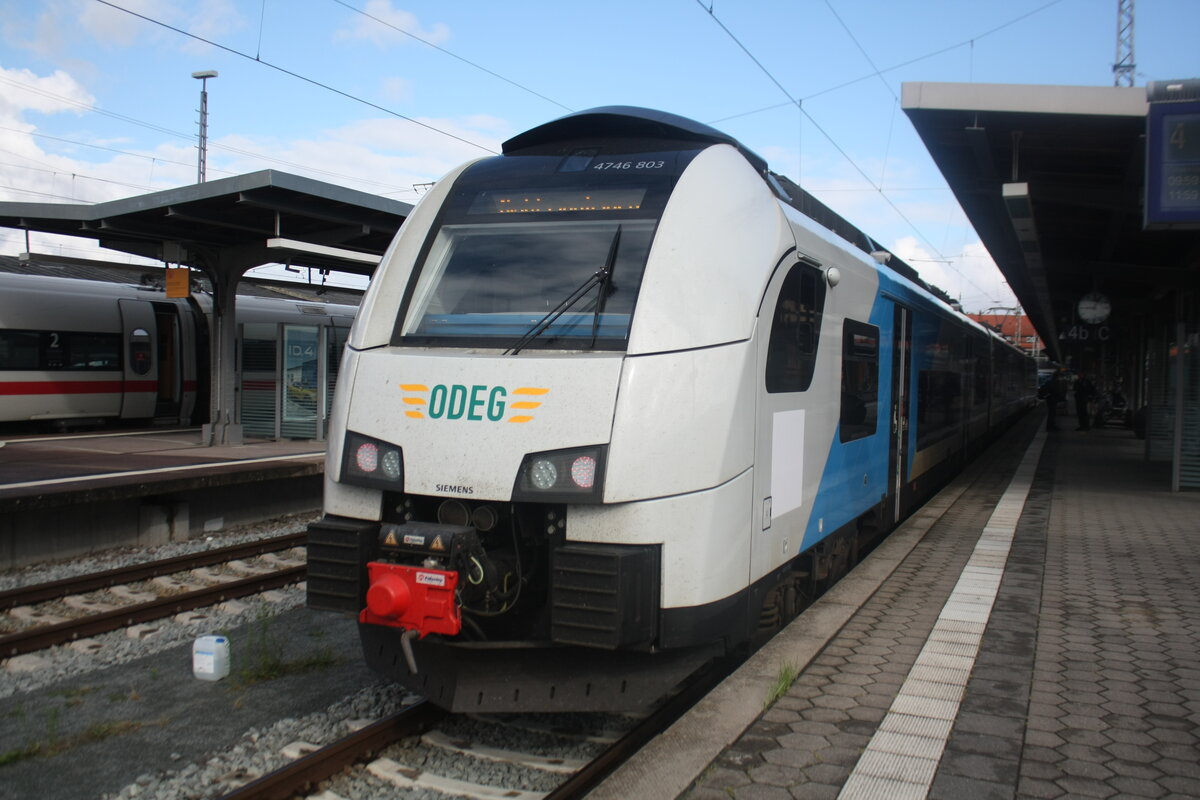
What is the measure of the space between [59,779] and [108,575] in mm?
4144

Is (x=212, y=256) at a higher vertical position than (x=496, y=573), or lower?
higher

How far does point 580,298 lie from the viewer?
456cm

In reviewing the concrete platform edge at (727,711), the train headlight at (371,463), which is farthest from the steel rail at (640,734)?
the train headlight at (371,463)

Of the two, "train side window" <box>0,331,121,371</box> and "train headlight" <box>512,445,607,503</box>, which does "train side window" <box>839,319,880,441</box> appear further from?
"train side window" <box>0,331,121,371</box>

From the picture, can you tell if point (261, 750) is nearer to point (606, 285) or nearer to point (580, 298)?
point (580, 298)

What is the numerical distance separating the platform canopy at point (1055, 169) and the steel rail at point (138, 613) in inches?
335

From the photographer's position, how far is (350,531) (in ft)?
14.2

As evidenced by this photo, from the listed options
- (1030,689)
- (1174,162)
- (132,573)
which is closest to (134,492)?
(132,573)

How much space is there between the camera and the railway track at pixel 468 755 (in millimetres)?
4055

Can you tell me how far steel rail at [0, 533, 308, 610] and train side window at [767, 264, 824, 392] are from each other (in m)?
5.19

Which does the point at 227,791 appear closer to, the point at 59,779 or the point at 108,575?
the point at 59,779

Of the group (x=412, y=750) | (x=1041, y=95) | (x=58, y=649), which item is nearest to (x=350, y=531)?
(x=412, y=750)

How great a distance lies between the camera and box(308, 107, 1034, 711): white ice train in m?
3.97

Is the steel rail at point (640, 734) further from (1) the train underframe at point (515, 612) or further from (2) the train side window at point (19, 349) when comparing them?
(2) the train side window at point (19, 349)
